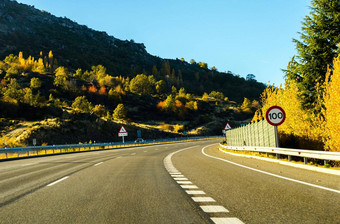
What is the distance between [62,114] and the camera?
78.4 m

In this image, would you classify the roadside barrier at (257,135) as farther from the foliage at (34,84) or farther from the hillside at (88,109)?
the foliage at (34,84)

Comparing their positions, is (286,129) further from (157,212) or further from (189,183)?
(157,212)

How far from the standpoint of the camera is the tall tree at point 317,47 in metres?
20.2

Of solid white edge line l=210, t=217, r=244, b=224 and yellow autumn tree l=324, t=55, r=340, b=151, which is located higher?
yellow autumn tree l=324, t=55, r=340, b=151

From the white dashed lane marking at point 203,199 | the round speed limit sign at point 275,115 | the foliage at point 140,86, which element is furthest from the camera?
the foliage at point 140,86

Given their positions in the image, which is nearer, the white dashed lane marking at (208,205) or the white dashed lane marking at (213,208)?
the white dashed lane marking at (208,205)

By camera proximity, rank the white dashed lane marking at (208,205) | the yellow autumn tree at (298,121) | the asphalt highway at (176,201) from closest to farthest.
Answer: the white dashed lane marking at (208,205)
the asphalt highway at (176,201)
the yellow autumn tree at (298,121)

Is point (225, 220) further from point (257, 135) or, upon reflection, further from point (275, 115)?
point (257, 135)

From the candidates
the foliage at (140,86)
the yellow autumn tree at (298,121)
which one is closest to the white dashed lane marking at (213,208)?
the yellow autumn tree at (298,121)

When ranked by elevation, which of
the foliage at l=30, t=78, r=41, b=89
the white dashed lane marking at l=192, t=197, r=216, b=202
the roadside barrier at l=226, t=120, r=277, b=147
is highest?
the foliage at l=30, t=78, r=41, b=89

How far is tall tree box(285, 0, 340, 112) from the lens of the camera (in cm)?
2025

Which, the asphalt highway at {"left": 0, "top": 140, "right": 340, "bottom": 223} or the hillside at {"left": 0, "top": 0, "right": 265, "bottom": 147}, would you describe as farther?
the hillside at {"left": 0, "top": 0, "right": 265, "bottom": 147}

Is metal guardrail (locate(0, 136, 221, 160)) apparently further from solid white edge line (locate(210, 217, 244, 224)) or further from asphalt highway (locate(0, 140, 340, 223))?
solid white edge line (locate(210, 217, 244, 224))

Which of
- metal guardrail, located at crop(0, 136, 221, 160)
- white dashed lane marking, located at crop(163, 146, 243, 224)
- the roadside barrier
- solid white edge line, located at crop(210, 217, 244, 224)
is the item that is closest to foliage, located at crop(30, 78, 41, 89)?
metal guardrail, located at crop(0, 136, 221, 160)
